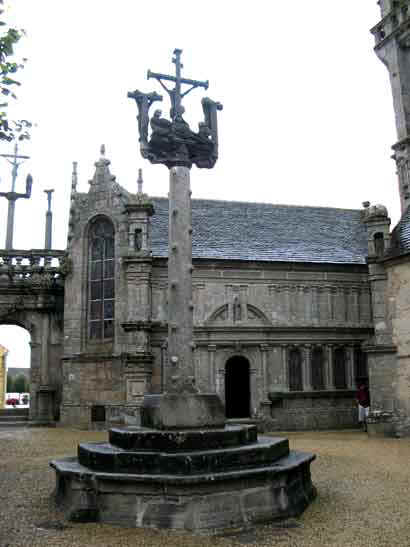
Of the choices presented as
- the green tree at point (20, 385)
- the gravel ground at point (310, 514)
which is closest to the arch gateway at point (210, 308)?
the gravel ground at point (310, 514)

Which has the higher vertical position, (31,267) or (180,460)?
(31,267)

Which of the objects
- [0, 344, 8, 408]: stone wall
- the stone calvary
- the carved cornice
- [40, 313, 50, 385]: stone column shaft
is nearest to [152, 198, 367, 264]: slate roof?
the carved cornice

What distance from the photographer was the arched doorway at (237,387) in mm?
23672

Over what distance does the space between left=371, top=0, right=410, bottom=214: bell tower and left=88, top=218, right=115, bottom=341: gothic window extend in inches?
459

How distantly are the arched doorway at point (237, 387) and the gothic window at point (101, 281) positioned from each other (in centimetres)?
531

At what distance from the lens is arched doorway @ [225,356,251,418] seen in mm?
23672

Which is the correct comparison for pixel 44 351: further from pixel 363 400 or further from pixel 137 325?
pixel 363 400

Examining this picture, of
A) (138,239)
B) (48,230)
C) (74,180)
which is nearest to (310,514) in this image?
Result: (138,239)

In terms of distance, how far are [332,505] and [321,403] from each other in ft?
47.3

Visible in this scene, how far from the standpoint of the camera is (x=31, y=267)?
24000mm

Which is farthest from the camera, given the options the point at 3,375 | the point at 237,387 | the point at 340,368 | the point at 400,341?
the point at 3,375

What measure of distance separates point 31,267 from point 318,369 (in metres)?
12.5

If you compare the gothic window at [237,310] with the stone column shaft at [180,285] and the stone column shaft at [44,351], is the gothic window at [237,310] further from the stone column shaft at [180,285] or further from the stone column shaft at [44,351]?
the stone column shaft at [180,285]

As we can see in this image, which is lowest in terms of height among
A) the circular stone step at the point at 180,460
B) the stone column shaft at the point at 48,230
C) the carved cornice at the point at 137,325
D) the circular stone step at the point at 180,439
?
the circular stone step at the point at 180,460
